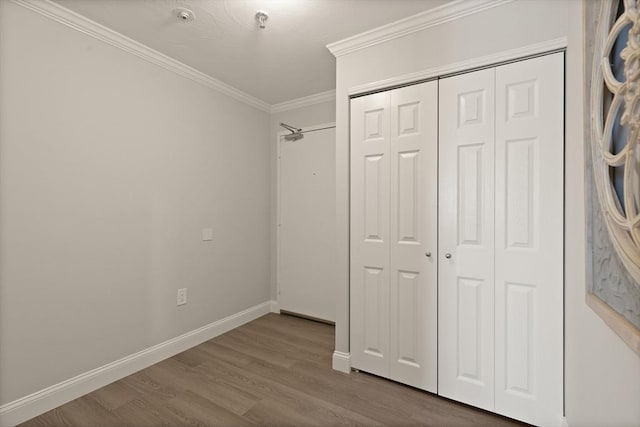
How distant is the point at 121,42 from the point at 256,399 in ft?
8.78

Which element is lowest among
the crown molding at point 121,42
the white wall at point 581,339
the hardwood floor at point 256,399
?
the hardwood floor at point 256,399

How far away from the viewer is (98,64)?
6.94ft

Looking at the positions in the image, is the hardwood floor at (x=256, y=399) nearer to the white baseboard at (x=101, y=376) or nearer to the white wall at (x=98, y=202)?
the white baseboard at (x=101, y=376)

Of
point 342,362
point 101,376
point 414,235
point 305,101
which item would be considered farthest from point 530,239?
point 101,376

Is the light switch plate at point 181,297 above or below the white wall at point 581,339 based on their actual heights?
below

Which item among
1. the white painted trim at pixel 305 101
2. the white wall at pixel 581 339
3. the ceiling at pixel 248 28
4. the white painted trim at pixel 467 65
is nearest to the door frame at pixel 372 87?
the white painted trim at pixel 467 65

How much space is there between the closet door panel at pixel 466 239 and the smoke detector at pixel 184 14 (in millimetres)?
1686

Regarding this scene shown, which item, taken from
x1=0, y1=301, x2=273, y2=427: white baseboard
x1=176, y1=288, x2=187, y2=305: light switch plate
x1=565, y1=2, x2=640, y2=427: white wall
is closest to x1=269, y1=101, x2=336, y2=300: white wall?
x1=0, y1=301, x2=273, y2=427: white baseboard

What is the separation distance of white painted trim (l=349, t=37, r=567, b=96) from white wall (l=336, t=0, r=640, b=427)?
3 cm

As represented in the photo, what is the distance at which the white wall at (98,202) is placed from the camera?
5.73 feet

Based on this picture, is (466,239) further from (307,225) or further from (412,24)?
(307,225)

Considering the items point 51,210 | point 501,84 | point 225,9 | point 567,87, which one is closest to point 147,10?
point 225,9

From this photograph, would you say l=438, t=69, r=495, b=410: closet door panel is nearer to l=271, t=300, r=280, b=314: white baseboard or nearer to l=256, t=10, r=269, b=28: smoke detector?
l=256, t=10, r=269, b=28: smoke detector

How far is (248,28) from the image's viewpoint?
6.97 feet
